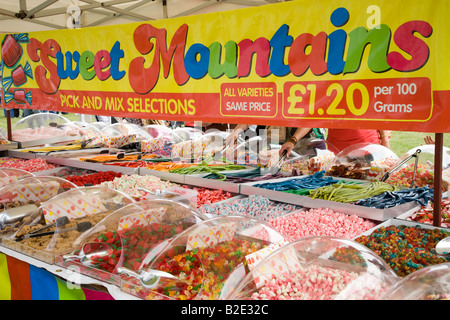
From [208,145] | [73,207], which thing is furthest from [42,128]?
[73,207]

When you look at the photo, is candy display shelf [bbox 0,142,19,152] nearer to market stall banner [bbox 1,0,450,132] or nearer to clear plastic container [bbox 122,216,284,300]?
market stall banner [bbox 1,0,450,132]

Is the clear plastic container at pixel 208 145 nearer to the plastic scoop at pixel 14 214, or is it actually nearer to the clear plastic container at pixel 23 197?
the clear plastic container at pixel 23 197

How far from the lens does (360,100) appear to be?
85.0 inches

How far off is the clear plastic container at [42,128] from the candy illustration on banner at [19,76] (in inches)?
61.3

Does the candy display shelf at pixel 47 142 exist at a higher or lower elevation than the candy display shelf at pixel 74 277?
higher

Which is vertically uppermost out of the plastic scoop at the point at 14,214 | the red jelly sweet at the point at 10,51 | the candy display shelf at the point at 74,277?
the red jelly sweet at the point at 10,51

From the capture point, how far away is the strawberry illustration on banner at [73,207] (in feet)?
7.74

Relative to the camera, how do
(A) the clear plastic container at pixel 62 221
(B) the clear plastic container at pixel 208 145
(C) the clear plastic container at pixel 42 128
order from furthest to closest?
(C) the clear plastic container at pixel 42 128 < (B) the clear plastic container at pixel 208 145 < (A) the clear plastic container at pixel 62 221

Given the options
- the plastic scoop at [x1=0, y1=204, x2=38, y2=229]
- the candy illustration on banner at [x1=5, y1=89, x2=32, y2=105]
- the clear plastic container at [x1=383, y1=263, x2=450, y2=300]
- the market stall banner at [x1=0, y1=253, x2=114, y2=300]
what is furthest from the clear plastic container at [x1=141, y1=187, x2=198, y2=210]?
the candy illustration on banner at [x1=5, y1=89, x2=32, y2=105]

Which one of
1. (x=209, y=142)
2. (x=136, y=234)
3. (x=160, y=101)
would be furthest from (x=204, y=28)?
(x=209, y=142)

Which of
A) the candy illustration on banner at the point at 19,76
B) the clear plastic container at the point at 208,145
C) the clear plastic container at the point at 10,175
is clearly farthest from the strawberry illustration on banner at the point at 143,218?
the candy illustration on banner at the point at 19,76

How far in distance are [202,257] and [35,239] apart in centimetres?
101

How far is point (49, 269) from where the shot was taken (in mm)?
1957
